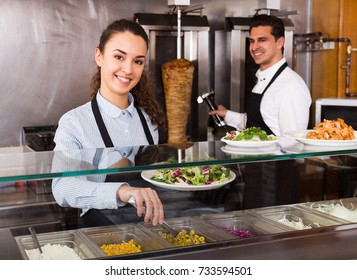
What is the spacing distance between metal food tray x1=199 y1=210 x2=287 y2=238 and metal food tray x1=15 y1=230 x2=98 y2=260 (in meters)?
0.47

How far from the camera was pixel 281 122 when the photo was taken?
3432mm


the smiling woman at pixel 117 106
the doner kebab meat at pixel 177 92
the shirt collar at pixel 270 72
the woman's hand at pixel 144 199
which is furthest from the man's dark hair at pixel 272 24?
the woman's hand at pixel 144 199

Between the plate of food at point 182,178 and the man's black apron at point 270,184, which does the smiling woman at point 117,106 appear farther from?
the man's black apron at point 270,184

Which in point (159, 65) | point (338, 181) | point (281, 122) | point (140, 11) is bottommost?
point (338, 181)

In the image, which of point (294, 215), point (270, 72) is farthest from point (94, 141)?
point (270, 72)

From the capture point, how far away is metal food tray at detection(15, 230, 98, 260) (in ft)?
5.76

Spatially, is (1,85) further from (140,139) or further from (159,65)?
(140,139)

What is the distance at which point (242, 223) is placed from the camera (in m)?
2.06

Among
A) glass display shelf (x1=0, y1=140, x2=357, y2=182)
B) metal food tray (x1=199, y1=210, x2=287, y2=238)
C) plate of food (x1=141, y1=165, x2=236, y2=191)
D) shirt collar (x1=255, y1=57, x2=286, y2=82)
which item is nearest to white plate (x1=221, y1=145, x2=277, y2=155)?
glass display shelf (x1=0, y1=140, x2=357, y2=182)

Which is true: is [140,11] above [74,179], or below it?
above
